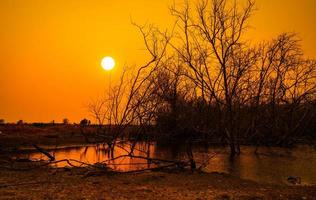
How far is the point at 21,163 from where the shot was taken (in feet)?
45.7

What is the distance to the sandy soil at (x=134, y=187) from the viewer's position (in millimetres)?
8227

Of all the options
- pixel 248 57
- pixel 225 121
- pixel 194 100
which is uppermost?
pixel 248 57

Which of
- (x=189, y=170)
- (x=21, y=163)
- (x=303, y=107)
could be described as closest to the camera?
(x=189, y=170)

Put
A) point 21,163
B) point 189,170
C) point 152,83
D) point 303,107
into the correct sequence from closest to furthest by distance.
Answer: point 189,170 → point 21,163 → point 152,83 → point 303,107

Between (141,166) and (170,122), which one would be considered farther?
(170,122)

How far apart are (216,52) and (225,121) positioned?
4214 mm

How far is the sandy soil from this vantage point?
324 inches

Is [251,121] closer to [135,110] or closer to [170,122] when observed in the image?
[170,122]

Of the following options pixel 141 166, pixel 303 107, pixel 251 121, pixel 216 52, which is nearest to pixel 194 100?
pixel 251 121

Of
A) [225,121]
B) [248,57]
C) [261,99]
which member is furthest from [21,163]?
[261,99]

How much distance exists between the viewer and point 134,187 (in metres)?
9.28

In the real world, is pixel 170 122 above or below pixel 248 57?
below

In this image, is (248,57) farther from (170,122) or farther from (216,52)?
(170,122)

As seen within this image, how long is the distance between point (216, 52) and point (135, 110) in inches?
228
